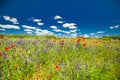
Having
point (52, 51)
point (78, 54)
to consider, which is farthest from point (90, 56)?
point (52, 51)

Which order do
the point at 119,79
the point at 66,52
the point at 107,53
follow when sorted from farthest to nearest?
the point at 107,53, the point at 66,52, the point at 119,79

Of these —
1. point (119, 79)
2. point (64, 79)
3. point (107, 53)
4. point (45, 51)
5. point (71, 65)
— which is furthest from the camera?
point (107, 53)

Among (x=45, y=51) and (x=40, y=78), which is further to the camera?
(x=45, y=51)

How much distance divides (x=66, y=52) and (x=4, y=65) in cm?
253

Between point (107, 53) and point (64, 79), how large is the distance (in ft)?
11.8

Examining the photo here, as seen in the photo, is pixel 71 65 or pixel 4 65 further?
pixel 71 65

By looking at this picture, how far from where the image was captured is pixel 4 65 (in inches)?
138

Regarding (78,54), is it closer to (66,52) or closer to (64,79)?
(66,52)

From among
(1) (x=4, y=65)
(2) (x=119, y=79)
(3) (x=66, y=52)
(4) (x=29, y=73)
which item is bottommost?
(2) (x=119, y=79)

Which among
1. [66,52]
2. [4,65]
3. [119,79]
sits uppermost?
[66,52]

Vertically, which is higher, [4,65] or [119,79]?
[4,65]

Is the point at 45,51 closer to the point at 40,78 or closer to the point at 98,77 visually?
the point at 40,78

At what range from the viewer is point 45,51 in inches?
189

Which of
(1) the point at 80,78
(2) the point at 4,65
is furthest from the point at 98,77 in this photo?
(2) the point at 4,65
